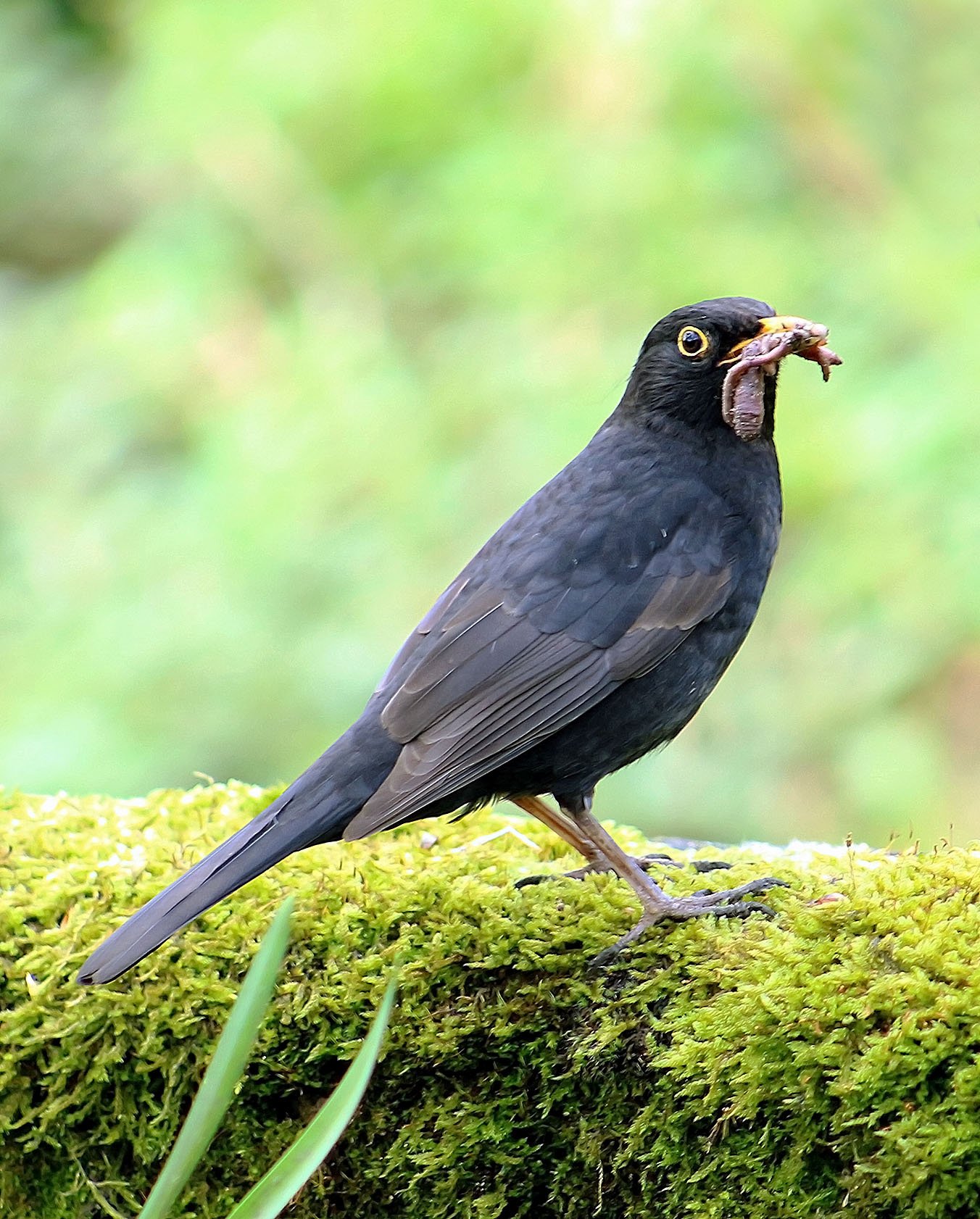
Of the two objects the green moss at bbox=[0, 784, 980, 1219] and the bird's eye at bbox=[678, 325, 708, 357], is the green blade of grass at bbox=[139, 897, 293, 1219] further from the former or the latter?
the bird's eye at bbox=[678, 325, 708, 357]

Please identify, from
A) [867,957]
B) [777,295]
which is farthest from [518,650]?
[777,295]

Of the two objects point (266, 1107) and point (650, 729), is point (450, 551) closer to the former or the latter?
point (650, 729)

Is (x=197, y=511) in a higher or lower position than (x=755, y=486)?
higher

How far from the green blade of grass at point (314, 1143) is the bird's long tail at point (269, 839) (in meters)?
0.72

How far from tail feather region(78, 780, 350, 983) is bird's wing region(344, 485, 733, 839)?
0.38 ft

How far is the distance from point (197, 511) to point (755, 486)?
357 cm

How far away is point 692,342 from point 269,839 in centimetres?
157

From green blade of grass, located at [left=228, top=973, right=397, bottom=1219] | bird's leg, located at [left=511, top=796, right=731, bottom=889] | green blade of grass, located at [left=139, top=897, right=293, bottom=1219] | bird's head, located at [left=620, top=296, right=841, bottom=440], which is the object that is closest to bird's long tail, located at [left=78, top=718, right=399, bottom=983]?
bird's leg, located at [left=511, top=796, right=731, bottom=889]

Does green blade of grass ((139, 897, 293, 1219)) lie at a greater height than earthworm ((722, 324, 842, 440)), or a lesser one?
lesser

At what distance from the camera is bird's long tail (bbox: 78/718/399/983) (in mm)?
2691

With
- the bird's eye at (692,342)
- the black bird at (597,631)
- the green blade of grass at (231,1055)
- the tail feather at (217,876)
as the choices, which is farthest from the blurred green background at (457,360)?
the green blade of grass at (231,1055)

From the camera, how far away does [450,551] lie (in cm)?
618

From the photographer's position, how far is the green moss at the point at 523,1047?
7.89 feet

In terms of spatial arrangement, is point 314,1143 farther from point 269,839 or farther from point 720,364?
point 720,364
